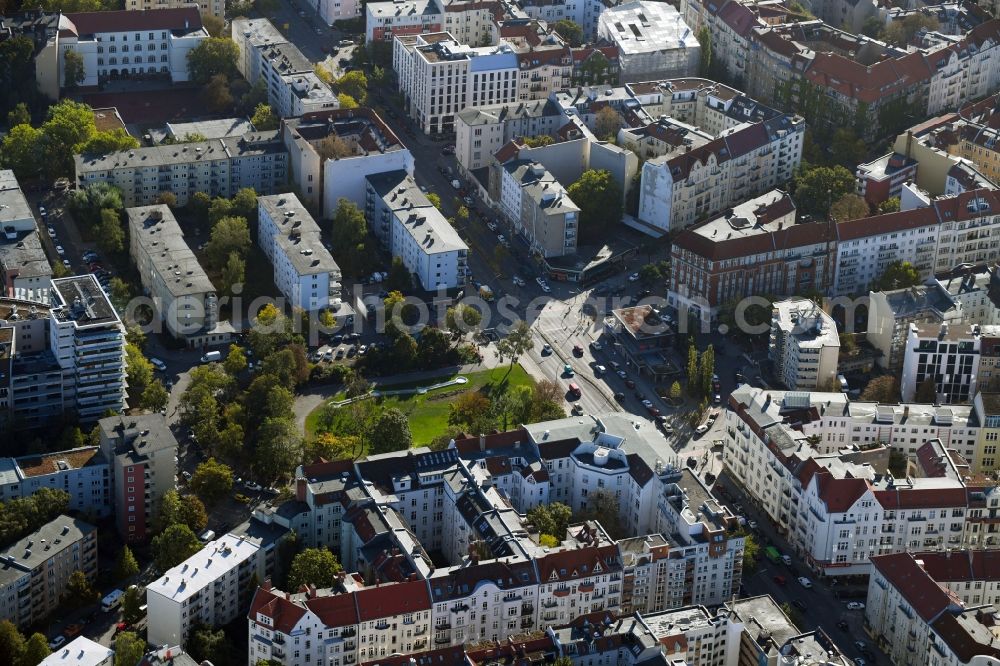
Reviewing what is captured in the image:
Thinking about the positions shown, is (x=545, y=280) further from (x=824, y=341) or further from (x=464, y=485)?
(x=464, y=485)

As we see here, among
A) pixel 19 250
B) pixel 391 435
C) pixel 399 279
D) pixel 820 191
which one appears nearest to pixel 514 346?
pixel 399 279

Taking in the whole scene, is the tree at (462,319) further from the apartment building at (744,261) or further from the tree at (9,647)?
the tree at (9,647)

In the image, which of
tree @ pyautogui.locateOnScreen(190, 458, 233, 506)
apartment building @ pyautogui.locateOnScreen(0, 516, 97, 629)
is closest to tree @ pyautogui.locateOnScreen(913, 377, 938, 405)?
tree @ pyautogui.locateOnScreen(190, 458, 233, 506)

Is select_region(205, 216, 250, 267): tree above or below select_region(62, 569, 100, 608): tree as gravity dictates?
above

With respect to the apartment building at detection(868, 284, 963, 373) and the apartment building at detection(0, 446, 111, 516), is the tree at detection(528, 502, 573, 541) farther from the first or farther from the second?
the apartment building at detection(868, 284, 963, 373)

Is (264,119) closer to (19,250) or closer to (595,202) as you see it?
(595,202)

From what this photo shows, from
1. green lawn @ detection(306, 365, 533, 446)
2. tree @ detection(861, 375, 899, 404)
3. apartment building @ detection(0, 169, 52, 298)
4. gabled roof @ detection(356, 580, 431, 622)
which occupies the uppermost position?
apartment building @ detection(0, 169, 52, 298)
